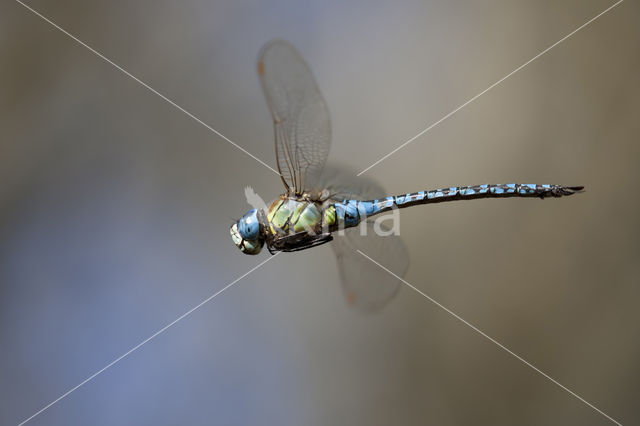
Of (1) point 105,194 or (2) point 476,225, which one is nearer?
(2) point 476,225

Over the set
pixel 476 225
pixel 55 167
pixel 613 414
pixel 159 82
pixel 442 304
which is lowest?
pixel 613 414

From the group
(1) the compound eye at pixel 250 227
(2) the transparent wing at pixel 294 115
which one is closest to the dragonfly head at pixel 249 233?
(1) the compound eye at pixel 250 227

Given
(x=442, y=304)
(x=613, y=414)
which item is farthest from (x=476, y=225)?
(x=613, y=414)

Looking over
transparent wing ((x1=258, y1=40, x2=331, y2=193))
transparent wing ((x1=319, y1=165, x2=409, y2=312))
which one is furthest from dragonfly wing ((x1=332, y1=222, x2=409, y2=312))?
transparent wing ((x1=258, y1=40, x2=331, y2=193))

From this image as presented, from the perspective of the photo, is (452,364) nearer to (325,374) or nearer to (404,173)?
(325,374)

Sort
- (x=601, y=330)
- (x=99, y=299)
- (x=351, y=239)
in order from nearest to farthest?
(x=351, y=239) → (x=601, y=330) → (x=99, y=299)

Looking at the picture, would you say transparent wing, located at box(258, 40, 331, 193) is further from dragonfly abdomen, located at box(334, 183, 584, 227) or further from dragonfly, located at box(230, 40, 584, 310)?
dragonfly abdomen, located at box(334, 183, 584, 227)

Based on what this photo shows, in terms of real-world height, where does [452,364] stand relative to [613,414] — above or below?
above

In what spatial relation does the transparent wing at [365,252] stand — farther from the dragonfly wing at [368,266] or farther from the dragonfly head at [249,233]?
the dragonfly head at [249,233]
